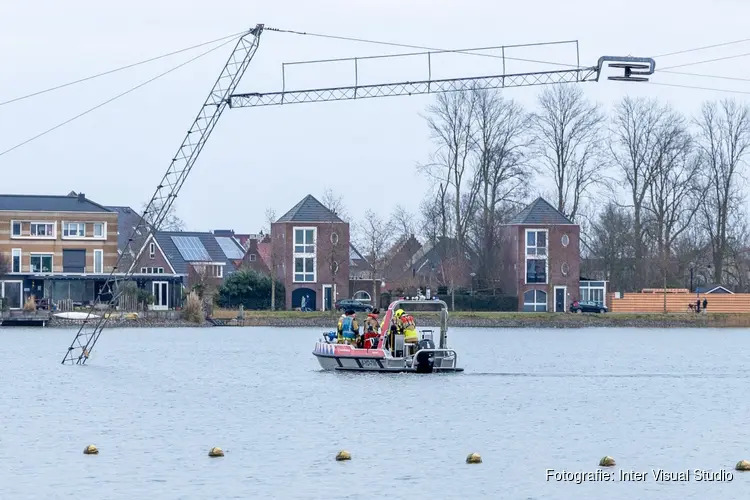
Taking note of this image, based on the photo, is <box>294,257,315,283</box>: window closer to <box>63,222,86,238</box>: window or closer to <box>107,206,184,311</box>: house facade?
<box>107,206,184,311</box>: house facade

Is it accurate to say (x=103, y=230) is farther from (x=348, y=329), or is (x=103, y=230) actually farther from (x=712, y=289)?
(x=348, y=329)

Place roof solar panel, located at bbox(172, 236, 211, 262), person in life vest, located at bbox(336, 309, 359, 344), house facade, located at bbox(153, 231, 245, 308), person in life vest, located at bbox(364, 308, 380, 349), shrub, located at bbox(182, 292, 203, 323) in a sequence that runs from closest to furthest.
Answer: person in life vest, located at bbox(364, 308, 380, 349), person in life vest, located at bbox(336, 309, 359, 344), shrub, located at bbox(182, 292, 203, 323), house facade, located at bbox(153, 231, 245, 308), roof solar panel, located at bbox(172, 236, 211, 262)

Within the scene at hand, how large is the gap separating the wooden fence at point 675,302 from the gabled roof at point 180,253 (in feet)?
140

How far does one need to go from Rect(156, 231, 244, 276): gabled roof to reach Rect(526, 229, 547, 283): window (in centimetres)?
3448

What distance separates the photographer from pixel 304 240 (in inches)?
4855

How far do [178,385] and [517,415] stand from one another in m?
16.1

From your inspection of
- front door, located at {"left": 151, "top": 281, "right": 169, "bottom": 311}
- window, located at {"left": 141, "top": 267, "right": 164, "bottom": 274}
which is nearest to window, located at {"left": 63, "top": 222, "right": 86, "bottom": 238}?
front door, located at {"left": 151, "top": 281, "right": 169, "bottom": 311}

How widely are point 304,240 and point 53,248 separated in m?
21.1

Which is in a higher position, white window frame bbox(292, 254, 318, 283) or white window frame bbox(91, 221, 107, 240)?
white window frame bbox(91, 221, 107, 240)

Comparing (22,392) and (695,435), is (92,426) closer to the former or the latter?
(22,392)

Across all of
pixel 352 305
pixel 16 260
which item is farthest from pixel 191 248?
pixel 352 305

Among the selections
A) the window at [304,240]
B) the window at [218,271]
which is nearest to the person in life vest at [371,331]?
the window at [304,240]

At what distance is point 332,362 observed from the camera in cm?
5494

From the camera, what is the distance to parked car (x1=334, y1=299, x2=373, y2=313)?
4482 inches
